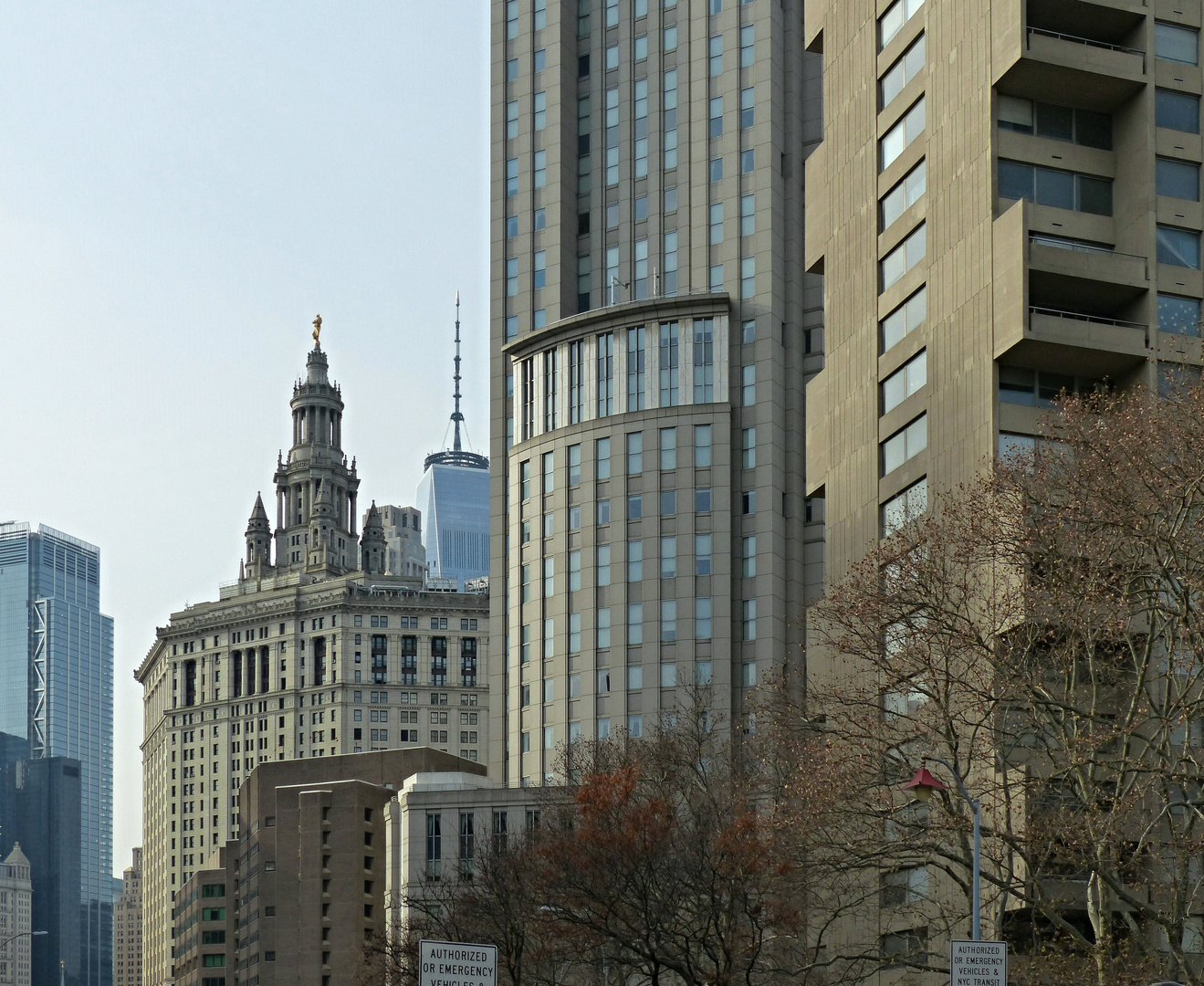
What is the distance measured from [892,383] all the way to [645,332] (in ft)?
206

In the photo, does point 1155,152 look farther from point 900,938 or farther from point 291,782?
point 291,782

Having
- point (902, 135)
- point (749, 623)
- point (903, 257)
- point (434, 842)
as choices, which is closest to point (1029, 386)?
point (903, 257)

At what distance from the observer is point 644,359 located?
14025 centimetres

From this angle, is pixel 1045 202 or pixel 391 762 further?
pixel 391 762

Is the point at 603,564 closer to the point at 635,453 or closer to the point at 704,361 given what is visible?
the point at 635,453

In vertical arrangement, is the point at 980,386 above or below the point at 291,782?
above

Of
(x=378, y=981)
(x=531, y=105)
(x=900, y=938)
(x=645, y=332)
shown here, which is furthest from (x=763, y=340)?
(x=900, y=938)

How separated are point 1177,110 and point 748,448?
213ft

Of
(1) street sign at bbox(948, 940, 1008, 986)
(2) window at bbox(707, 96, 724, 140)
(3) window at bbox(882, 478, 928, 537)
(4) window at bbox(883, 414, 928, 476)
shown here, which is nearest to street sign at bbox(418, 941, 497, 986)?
(1) street sign at bbox(948, 940, 1008, 986)

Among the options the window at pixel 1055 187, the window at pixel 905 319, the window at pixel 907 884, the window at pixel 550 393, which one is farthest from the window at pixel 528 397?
the window at pixel 907 884

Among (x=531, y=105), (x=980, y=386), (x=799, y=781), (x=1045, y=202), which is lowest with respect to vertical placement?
(x=799, y=781)

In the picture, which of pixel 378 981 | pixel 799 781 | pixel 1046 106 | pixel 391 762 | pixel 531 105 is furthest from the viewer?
pixel 391 762

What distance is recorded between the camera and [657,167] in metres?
146

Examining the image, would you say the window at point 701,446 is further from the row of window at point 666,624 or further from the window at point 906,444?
the window at point 906,444
